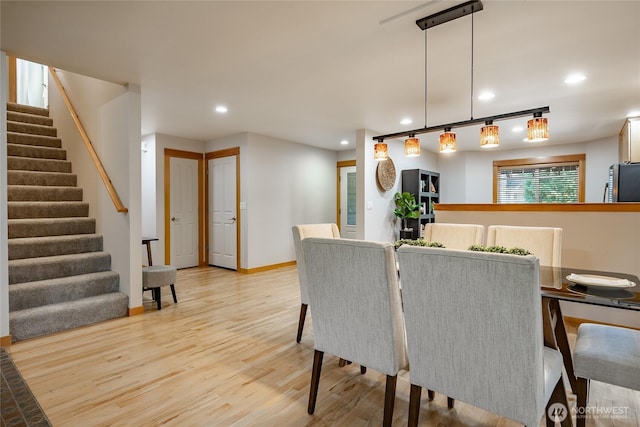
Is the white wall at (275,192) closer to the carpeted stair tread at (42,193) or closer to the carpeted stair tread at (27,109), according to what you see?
the carpeted stair tread at (42,193)

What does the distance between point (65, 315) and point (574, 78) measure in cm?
512

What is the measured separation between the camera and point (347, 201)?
7.13 m

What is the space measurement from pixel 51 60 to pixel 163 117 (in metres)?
1.77

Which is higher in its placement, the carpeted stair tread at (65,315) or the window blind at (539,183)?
the window blind at (539,183)

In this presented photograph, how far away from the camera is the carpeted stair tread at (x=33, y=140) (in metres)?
4.45

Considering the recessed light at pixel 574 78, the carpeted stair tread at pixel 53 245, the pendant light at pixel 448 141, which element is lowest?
the carpeted stair tread at pixel 53 245

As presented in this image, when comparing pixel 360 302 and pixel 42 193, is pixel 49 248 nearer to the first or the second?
pixel 42 193

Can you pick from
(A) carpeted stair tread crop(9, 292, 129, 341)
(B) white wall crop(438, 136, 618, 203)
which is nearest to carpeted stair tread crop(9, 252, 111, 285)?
(A) carpeted stair tread crop(9, 292, 129, 341)

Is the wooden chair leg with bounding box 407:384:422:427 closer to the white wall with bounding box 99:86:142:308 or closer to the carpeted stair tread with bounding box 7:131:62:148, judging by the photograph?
the white wall with bounding box 99:86:142:308

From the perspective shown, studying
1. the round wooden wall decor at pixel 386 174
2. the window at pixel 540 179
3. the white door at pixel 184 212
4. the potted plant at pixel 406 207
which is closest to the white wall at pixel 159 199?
the white door at pixel 184 212

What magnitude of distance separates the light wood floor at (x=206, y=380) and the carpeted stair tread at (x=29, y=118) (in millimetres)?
3540

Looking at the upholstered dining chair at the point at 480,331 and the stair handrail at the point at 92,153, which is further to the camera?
the stair handrail at the point at 92,153

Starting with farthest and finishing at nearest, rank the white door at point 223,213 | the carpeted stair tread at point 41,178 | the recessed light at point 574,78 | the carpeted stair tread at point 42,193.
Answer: the white door at point 223,213 < the carpeted stair tread at point 41,178 < the carpeted stair tread at point 42,193 < the recessed light at point 574,78

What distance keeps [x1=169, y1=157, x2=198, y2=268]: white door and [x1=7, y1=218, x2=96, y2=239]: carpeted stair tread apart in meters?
1.74
